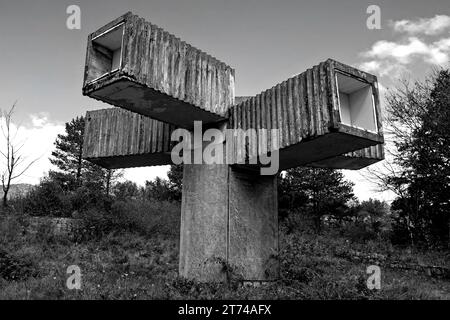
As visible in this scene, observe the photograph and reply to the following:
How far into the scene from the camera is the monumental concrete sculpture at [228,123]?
5.73 m

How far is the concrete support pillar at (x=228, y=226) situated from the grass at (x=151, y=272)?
335 millimetres

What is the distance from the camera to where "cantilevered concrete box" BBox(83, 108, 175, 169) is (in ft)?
26.9

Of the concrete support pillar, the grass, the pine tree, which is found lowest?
the grass

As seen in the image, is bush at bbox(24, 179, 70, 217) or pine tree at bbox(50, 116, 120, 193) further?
pine tree at bbox(50, 116, 120, 193)

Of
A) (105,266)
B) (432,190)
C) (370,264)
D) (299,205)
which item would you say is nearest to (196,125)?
(105,266)

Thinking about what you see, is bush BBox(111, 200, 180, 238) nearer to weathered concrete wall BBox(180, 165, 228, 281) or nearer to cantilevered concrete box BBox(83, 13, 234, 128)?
weathered concrete wall BBox(180, 165, 228, 281)

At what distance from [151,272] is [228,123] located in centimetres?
523

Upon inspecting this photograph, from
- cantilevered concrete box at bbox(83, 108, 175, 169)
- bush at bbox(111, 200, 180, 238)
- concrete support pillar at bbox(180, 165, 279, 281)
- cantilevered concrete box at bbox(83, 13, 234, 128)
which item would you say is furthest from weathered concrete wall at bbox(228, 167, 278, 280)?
bush at bbox(111, 200, 180, 238)

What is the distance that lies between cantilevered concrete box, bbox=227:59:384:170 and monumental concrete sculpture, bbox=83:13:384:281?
18 mm

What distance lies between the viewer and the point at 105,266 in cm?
1130

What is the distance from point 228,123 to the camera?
24.0 ft

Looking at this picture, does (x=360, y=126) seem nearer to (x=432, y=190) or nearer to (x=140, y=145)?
(x=140, y=145)

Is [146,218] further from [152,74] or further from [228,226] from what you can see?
[152,74]

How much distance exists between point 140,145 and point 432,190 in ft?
55.8
